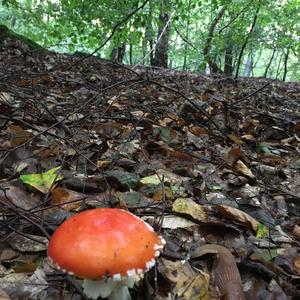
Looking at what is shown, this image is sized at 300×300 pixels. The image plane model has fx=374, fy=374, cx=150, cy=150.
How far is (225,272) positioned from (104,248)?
68 cm

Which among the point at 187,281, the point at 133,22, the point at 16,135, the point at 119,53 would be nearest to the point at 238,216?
the point at 187,281

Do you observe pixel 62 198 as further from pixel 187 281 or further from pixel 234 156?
pixel 234 156

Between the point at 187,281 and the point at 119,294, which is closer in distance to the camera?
the point at 119,294

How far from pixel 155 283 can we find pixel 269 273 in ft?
1.72

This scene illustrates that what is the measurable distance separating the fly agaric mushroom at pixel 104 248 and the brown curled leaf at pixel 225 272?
43 cm

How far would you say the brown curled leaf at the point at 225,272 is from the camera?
1.46 meters

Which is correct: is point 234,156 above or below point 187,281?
above

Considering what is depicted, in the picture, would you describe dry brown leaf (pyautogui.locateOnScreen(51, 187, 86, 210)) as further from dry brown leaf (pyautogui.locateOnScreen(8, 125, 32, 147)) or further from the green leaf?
dry brown leaf (pyautogui.locateOnScreen(8, 125, 32, 147))

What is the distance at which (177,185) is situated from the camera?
7.85ft

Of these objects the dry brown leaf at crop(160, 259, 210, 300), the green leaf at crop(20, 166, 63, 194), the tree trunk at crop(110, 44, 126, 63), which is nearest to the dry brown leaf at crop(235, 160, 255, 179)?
the dry brown leaf at crop(160, 259, 210, 300)

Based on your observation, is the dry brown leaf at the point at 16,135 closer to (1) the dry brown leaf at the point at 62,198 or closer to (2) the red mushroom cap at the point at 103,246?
(1) the dry brown leaf at the point at 62,198

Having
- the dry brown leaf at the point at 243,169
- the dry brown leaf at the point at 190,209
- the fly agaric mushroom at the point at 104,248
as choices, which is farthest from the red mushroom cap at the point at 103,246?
the dry brown leaf at the point at 243,169

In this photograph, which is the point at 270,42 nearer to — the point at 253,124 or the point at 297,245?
the point at 253,124

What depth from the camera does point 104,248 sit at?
1104 millimetres
